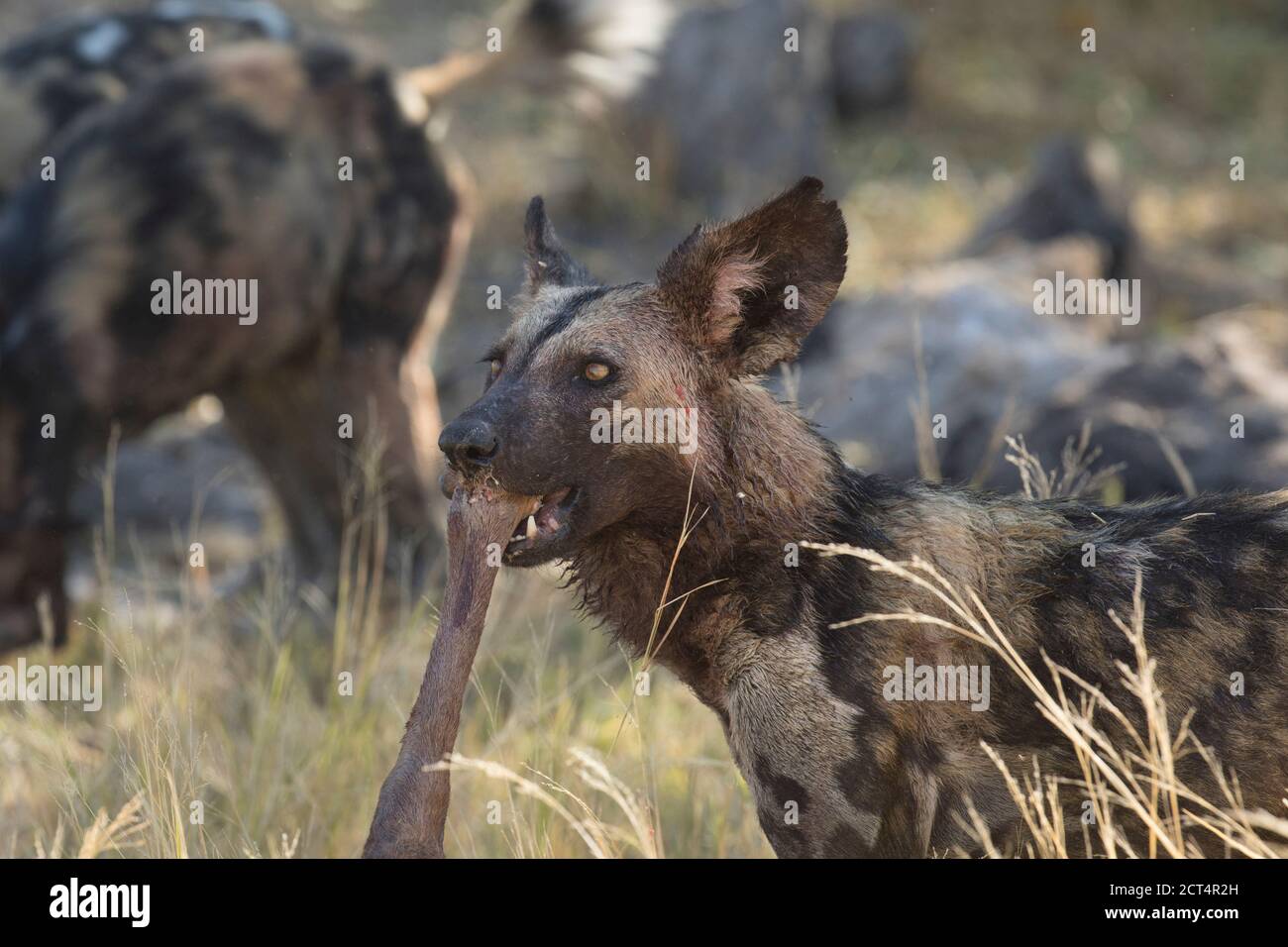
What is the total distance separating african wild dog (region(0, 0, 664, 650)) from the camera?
614cm

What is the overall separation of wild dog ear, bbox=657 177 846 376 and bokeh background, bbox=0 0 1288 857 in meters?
0.83

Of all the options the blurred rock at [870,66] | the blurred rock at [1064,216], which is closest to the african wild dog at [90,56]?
the blurred rock at [1064,216]

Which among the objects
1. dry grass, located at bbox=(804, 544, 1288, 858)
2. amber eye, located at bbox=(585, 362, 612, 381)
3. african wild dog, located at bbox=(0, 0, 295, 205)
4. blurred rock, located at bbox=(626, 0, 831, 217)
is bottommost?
dry grass, located at bbox=(804, 544, 1288, 858)

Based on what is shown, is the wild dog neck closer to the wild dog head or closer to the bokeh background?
the wild dog head

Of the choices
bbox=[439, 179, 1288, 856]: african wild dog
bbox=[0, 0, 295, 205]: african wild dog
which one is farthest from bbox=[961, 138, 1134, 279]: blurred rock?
bbox=[439, 179, 1288, 856]: african wild dog

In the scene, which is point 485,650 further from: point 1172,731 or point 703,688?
point 1172,731

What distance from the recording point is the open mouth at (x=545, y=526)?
2971mm

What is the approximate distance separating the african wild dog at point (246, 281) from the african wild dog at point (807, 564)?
3123 millimetres

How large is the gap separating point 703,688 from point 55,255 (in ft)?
13.6

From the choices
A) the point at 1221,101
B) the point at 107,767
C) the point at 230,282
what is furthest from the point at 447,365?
the point at 1221,101

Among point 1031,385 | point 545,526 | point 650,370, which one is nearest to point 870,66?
point 1031,385

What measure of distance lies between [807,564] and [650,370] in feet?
1.64

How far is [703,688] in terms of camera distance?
317 centimetres

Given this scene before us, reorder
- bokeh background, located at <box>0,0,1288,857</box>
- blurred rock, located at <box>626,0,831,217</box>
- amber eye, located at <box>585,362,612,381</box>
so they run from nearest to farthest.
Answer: amber eye, located at <box>585,362,612,381</box>
bokeh background, located at <box>0,0,1288,857</box>
blurred rock, located at <box>626,0,831,217</box>
